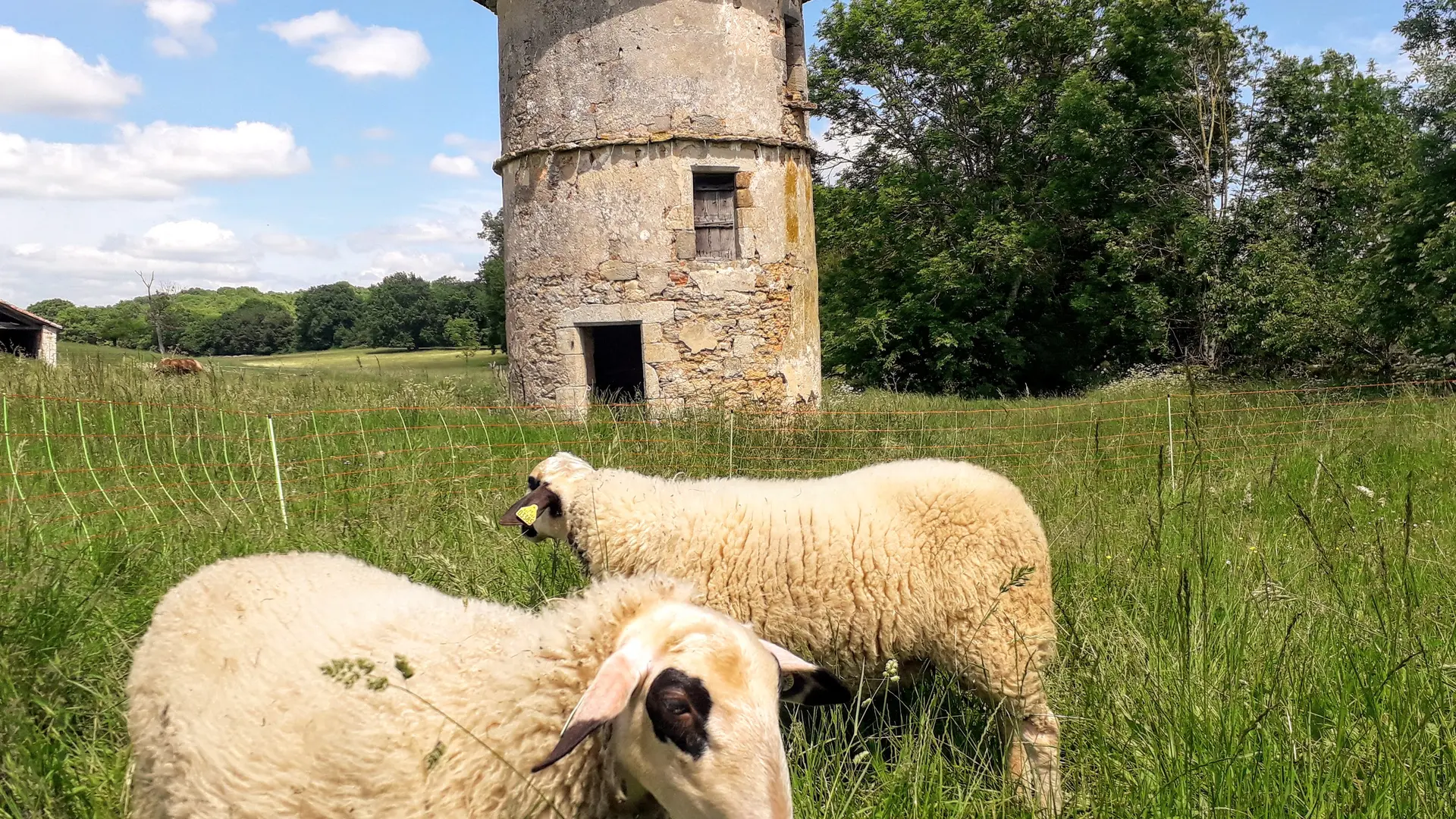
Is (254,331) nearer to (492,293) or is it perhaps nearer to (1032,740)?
(492,293)

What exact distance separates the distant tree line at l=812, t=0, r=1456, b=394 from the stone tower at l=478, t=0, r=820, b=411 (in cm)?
1083

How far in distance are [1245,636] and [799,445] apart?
20.5 ft

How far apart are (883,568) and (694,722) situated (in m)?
1.87

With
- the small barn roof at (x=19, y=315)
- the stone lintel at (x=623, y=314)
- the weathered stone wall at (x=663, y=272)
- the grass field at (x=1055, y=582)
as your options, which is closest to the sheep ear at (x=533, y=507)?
the grass field at (x=1055, y=582)

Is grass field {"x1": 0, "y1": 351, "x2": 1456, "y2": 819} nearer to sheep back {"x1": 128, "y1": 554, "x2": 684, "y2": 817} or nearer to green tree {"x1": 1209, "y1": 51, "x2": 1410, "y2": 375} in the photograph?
sheep back {"x1": 128, "y1": 554, "x2": 684, "y2": 817}

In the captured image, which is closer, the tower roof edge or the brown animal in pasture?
Answer: the brown animal in pasture

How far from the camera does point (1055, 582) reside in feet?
14.8

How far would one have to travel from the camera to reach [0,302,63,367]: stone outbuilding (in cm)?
3025

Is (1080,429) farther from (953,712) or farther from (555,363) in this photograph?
(953,712)

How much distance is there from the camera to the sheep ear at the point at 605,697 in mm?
1886

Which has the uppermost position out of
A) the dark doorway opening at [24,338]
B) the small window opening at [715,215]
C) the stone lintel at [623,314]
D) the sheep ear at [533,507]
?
the small window opening at [715,215]

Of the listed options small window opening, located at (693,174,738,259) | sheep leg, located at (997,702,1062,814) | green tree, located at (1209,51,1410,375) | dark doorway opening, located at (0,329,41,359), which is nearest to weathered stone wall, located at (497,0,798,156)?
small window opening, located at (693,174,738,259)

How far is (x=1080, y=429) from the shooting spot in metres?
10.7

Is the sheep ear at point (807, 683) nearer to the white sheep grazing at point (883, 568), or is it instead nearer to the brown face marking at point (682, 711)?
the brown face marking at point (682, 711)
